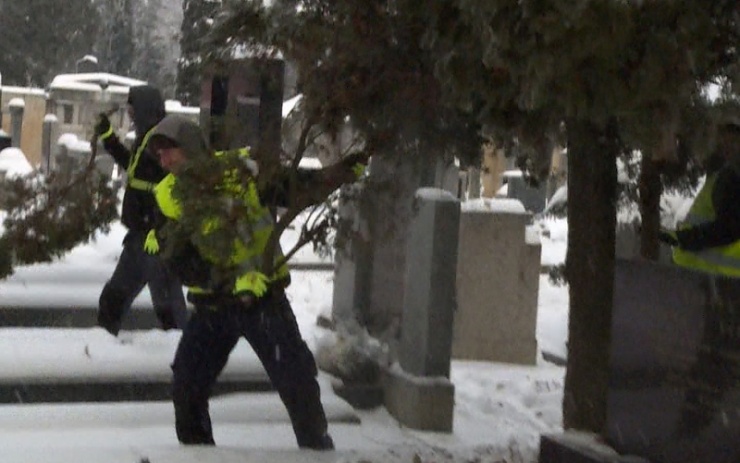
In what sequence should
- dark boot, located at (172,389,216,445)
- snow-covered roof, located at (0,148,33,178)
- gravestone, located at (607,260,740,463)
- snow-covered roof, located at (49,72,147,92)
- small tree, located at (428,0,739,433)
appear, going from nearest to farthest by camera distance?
small tree, located at (428,0,739,433), gravestone, located at (607,260,740,463), dark boot, located at (172,389,216,445), snow-covered roof, located at (0,148,33,178), snow-covered roof, located at (49,72,147,92)

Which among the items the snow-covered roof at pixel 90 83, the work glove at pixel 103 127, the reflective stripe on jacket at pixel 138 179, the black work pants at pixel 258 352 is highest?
the snow-covered roof at pixel 90 83

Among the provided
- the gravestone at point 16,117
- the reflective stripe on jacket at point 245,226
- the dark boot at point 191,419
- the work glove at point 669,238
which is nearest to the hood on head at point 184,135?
the reflective stripe on jacket at point 245,226

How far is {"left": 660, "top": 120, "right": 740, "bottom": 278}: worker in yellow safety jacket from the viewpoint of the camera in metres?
5.59

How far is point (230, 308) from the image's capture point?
210 inches

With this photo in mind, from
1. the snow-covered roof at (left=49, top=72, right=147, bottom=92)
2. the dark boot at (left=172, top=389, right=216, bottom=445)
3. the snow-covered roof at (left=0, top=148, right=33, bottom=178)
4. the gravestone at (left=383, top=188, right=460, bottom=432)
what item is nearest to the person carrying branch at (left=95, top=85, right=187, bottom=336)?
the gravestone at (left=383, top=188, right=460, bottom=432)

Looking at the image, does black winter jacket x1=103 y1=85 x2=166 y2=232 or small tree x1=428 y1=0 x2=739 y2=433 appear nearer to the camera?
small tree x1=428 y1=0 x2=739 y2=433

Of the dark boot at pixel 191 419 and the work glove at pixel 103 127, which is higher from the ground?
the work glove at pixel 103 127

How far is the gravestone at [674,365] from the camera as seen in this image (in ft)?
14.5

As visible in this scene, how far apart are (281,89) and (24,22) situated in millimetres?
27059

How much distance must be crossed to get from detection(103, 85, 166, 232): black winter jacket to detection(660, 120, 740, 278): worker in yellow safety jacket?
3.00m

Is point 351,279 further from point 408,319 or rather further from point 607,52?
point 607,52

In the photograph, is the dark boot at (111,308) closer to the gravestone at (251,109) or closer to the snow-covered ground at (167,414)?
the snow-covered ground at (167,414)

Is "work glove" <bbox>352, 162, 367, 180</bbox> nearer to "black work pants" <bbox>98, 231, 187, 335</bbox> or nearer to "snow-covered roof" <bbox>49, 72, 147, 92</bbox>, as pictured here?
"black work pants" <bbox>98, 231, 187, 335</bbox>

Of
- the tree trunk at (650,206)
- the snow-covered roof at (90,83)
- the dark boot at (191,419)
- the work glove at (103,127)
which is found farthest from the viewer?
the snow-covered roof at (90,83)
